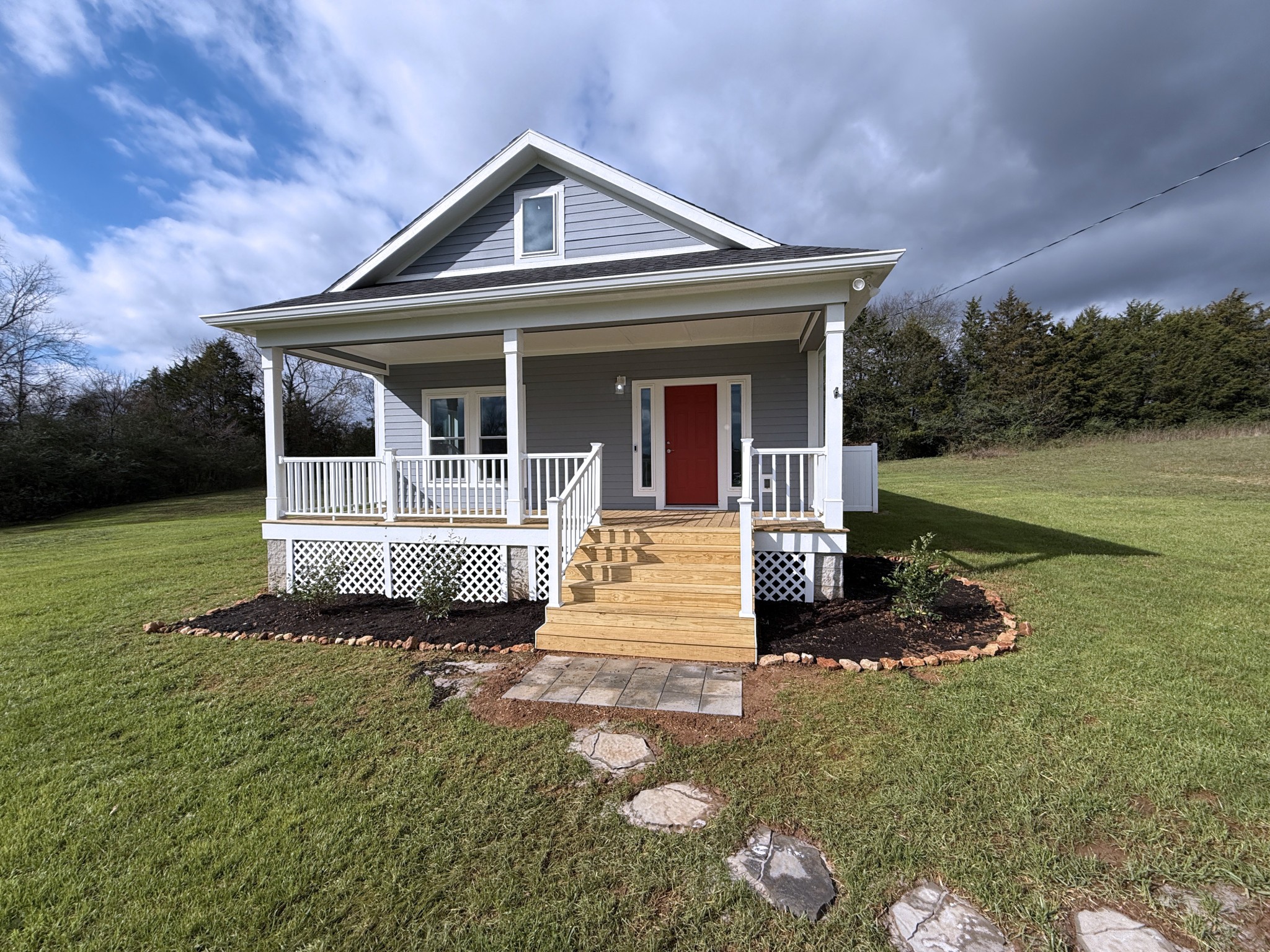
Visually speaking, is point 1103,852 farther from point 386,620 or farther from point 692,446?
point 692,446

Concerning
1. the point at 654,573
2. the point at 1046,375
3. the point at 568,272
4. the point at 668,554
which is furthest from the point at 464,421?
the point at 1046,375

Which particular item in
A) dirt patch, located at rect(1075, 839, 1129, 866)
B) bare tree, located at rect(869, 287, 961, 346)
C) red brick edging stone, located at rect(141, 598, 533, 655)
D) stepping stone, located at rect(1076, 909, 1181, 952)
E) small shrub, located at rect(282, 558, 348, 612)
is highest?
bare tree, located at rect(869, 287, 961, 346)

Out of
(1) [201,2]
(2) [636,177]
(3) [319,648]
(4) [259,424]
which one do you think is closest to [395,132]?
(1) [201,2]

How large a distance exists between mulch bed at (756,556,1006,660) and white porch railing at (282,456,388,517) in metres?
5.06

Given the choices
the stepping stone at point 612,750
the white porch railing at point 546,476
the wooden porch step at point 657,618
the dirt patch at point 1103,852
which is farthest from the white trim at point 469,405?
the dirt patch at point 1103,852

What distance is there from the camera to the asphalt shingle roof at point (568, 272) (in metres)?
5.99

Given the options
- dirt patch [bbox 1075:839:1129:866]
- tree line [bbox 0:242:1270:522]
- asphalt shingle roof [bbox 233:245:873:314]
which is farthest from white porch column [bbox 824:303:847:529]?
tree line [bbox 0:242:1270:522]

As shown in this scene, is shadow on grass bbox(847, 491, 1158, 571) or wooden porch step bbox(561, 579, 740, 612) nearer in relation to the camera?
wooden porch step bbox(561, 579, 740, 612)

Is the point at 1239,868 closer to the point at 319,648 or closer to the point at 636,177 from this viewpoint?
the point at 319,648

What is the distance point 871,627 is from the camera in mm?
4949

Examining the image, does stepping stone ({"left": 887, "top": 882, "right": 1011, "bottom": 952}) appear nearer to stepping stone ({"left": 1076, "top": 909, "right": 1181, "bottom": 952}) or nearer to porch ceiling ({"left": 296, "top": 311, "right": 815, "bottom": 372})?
stepping stone ({"left": 1076, "top": 909, "right": 1181, "bottom": 952})

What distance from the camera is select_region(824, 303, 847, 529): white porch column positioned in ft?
17.9

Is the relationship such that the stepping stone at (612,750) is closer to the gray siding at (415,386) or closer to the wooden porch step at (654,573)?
the wooden porch step at (654,573)

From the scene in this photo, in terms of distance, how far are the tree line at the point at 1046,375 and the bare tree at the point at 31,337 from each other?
35482 mm
